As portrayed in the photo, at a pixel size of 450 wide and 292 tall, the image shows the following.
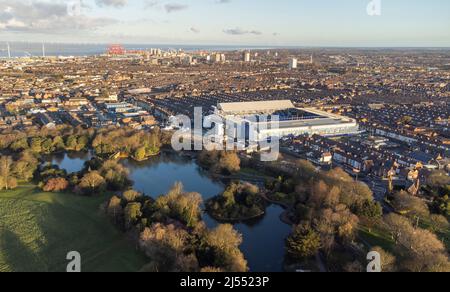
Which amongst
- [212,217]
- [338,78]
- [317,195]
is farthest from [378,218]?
[338,78]

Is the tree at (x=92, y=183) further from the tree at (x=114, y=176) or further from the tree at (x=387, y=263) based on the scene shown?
the tree at (x=387, y=263)

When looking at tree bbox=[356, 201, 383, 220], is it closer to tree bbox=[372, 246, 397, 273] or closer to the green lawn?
the green lawn

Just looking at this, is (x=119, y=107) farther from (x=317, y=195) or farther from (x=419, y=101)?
(x=419, y=101)

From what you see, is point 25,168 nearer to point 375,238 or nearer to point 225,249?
point 225,249

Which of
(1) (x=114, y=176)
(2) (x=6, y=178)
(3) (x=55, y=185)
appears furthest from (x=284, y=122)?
(2) (x=6, y=178)

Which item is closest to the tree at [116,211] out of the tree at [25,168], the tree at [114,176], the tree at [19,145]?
the tree at [114,176]

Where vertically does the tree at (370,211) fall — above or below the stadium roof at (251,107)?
below
